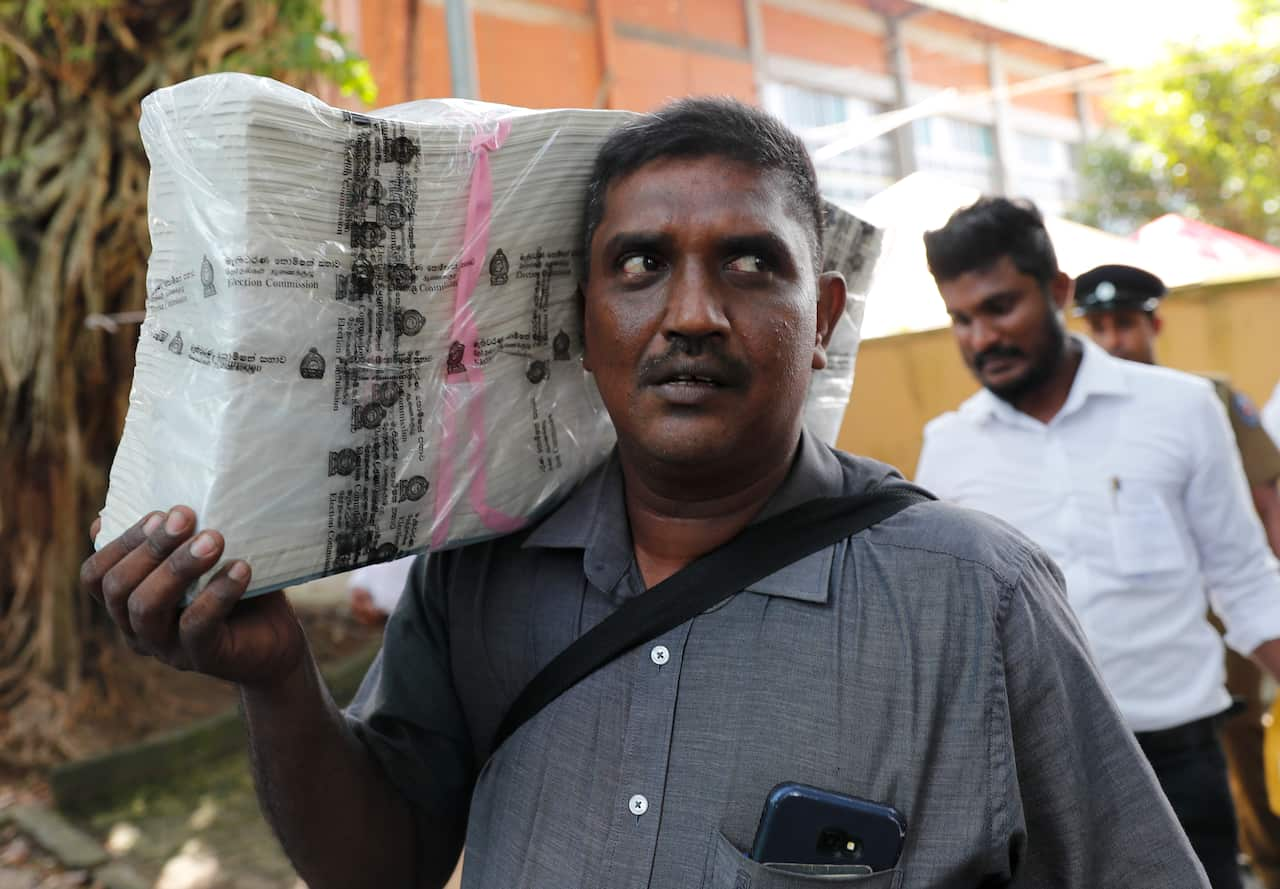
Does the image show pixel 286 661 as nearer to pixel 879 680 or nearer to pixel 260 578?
pixel 260 578

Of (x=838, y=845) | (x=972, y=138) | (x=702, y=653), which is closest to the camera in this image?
(x=838, y=845)

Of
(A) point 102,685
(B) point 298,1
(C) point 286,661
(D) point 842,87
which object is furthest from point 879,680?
(D) point 842,87

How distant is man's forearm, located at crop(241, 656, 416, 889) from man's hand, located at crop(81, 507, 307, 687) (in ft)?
0.34

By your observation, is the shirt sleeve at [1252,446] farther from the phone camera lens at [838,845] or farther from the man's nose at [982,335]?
the phone camera lens at [838,845]

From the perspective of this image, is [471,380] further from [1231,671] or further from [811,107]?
[811,107]

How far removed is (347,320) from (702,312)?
1.40ft

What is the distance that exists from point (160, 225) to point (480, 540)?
0.58 meters

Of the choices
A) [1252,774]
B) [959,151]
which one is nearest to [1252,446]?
[1252,774]

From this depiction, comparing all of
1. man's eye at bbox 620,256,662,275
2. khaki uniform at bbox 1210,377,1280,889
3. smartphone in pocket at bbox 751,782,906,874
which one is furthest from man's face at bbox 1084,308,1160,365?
Answer: smartphone in pocket at bbox 751,782,906,874

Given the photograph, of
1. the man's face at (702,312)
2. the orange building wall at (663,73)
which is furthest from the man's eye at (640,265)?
the orange building wall at (663,73)

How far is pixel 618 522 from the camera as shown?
1553 mm

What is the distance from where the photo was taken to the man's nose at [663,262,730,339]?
1362mm

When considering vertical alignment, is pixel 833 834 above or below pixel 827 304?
below

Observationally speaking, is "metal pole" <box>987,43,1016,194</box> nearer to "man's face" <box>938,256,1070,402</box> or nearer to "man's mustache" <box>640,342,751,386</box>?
"man's face" <box>938,256,1070,402</box>
